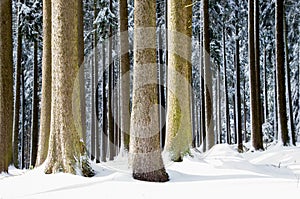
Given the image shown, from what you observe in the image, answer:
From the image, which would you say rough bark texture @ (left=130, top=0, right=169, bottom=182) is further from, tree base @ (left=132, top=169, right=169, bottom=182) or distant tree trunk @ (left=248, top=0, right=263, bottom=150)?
distant tree trunk @ (left=248, top=0, right=263, bottom=150)

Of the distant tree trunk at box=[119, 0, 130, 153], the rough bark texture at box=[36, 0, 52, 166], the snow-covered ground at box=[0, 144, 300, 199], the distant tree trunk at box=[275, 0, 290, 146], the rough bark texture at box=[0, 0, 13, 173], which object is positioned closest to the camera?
the snow-covered ground at box=[0, 144, 300, 199]

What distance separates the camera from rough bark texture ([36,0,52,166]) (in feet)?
30.3

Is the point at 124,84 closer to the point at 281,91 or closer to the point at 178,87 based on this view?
the point at 178,87

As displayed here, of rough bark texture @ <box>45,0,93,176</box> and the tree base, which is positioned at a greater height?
rough bark texture @ <box>45,0,93,176</box>

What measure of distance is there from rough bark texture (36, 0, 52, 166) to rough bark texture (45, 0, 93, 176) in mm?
2376

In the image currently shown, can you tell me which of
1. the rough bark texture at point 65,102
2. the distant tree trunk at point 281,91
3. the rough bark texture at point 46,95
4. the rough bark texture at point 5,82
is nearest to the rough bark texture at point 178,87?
the rough bark texture at point 65,102

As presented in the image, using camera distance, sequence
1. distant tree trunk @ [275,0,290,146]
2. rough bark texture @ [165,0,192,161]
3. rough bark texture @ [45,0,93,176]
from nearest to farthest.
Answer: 1. rough bark texture @ [45,0,93,176]
2. rough bark texture @ [165,0,192,161]
3. distant tree trunk @ [275,0,290,146]

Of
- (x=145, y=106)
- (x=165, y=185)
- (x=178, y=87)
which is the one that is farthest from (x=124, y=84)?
(x=165, y=185)

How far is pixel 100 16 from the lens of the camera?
58.3 feet

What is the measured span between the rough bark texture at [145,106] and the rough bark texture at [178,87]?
6.54ft

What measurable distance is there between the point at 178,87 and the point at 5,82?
5322 mm

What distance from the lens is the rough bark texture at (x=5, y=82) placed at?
10125 mm

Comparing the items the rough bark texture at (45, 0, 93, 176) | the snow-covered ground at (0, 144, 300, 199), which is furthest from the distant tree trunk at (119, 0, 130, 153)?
the rough bark texture at (45, 0, 93, 176)

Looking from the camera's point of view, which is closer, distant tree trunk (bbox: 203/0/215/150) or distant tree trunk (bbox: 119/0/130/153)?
distant tree trunk (bbox: 119/0/130/153)
